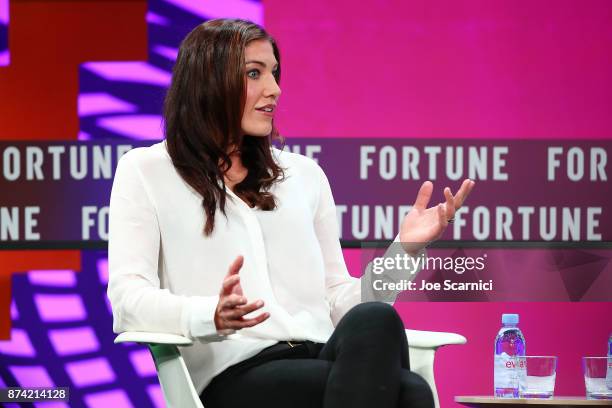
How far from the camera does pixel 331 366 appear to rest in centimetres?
169

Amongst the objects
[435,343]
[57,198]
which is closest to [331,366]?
[435,343]

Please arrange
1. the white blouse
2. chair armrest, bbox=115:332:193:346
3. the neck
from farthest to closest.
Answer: the neck, the white blouse, chair armrest, bbox=115:332:193:346

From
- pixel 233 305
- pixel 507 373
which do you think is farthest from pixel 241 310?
pixel 507 373

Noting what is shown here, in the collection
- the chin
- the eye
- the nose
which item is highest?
the eye

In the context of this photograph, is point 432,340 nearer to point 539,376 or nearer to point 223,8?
point 539,376

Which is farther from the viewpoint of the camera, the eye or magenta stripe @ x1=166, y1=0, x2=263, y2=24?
magenta stripe @ x1=166, y1=0, x2=263, y2=24

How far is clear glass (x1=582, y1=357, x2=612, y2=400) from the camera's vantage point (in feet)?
8.56

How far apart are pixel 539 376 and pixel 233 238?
108cm

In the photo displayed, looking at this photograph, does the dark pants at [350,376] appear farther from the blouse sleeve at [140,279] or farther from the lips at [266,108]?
the lips at [266,108]

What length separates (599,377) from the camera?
2.62 metres

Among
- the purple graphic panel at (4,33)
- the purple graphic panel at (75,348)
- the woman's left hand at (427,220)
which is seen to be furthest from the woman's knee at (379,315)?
the purple graphic panel at (4,33)

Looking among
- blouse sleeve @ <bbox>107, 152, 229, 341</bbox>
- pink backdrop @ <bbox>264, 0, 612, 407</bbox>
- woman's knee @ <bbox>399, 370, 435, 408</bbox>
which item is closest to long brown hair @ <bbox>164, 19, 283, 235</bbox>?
blouse sleeve @ <bbox>107, 152, 229, 341</bbox>

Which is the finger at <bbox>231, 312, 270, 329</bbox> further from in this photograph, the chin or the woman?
the chin

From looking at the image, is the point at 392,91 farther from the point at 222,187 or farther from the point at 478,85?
the point at 222,187
